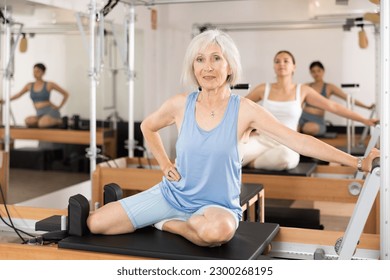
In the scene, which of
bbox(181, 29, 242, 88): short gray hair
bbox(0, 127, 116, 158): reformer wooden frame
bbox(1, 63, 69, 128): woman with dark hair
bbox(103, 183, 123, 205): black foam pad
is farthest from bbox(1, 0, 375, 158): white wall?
bbox(181, 29, 242, 88): short gray hair

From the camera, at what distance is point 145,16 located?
6.84m

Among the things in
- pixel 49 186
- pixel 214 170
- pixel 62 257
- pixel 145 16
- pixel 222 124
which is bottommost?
pixel 49 186

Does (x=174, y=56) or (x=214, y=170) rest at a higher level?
(x=174, y=56)

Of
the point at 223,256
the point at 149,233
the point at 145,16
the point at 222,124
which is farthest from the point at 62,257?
the point at 145,16

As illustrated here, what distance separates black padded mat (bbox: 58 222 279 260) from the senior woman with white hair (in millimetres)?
38

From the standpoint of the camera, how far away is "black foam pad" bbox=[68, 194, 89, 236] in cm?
231

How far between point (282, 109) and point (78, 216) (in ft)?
7.40

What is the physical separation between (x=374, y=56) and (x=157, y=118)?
4.74 metres

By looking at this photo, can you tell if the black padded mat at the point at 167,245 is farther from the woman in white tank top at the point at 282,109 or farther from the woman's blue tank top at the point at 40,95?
the woman's blue tank top at the point at 40,95

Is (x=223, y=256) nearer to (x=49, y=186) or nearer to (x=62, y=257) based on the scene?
(x=62, y=257)

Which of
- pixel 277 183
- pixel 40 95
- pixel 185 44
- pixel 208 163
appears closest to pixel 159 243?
pixel 208 163

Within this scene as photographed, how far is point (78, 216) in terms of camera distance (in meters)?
2.31

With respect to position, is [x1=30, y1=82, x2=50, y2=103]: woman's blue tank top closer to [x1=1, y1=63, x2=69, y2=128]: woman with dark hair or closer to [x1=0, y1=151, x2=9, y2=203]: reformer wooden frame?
[x1=1, y1=63, x2=69, y2=128]: woman with dark hair

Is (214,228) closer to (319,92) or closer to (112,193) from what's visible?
(112,193)
